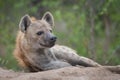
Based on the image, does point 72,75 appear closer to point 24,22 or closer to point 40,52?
point 40,52

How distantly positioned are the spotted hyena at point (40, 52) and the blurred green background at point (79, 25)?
2537mm

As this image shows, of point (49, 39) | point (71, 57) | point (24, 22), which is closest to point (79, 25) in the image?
point (24, 22)

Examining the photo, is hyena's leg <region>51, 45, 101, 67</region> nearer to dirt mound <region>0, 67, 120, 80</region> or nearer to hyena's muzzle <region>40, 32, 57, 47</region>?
hyena's muzzle <region>40, 32, 57, 47</region>

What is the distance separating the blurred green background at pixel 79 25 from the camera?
12.6 meters

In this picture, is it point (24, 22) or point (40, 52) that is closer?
point (40, 52)

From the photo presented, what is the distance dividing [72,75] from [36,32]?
4.77ft

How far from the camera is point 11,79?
299 inches

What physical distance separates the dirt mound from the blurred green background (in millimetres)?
3431

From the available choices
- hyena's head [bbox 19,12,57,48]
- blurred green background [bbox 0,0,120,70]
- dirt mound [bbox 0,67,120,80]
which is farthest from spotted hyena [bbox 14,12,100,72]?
blurred green background [bbox 0,0,120,70]

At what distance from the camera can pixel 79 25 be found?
1366 centimetres

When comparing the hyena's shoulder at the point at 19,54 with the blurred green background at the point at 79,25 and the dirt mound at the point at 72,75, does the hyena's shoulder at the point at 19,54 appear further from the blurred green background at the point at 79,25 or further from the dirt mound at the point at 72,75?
the blurred green background at the point at 79,25

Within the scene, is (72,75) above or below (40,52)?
below

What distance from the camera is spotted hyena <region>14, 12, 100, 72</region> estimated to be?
8672 millimetres

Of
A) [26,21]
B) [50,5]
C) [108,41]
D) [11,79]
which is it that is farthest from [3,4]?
[11,79]
